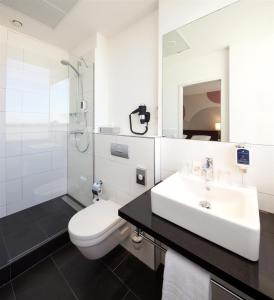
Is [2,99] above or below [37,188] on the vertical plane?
above

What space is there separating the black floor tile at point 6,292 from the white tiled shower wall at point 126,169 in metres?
0.95

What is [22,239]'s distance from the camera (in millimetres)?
1613

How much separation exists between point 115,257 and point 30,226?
1.03 m

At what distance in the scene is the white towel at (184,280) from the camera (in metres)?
0.64

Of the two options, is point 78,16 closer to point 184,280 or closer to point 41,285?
point 184,280

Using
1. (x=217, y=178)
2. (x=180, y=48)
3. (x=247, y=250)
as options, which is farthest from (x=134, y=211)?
(x=180, y=48)

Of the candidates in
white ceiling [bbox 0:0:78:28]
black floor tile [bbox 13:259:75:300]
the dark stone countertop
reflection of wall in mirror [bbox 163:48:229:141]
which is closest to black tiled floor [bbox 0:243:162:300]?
black floor tile [bbox 13:259:75:300]

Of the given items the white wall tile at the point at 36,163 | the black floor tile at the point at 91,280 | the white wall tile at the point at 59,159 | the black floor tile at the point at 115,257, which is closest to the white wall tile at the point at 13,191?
the white wall tile at the point at 36,163

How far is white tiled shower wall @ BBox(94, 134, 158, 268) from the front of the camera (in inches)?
54.1


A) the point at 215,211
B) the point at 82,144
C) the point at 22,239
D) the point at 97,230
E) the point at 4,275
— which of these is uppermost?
the point at 82,144

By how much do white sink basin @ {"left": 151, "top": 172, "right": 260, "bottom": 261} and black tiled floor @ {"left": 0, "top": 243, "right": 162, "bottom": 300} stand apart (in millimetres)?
880

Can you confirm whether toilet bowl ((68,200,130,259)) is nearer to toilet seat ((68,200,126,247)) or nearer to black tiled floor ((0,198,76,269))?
toilet seat ((68,200,126,247))

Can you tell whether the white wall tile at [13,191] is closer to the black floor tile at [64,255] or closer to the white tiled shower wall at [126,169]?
the black floor tile at [64,255]

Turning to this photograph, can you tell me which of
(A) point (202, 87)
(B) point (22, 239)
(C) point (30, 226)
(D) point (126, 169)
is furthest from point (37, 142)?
(A) point (202, 87)
